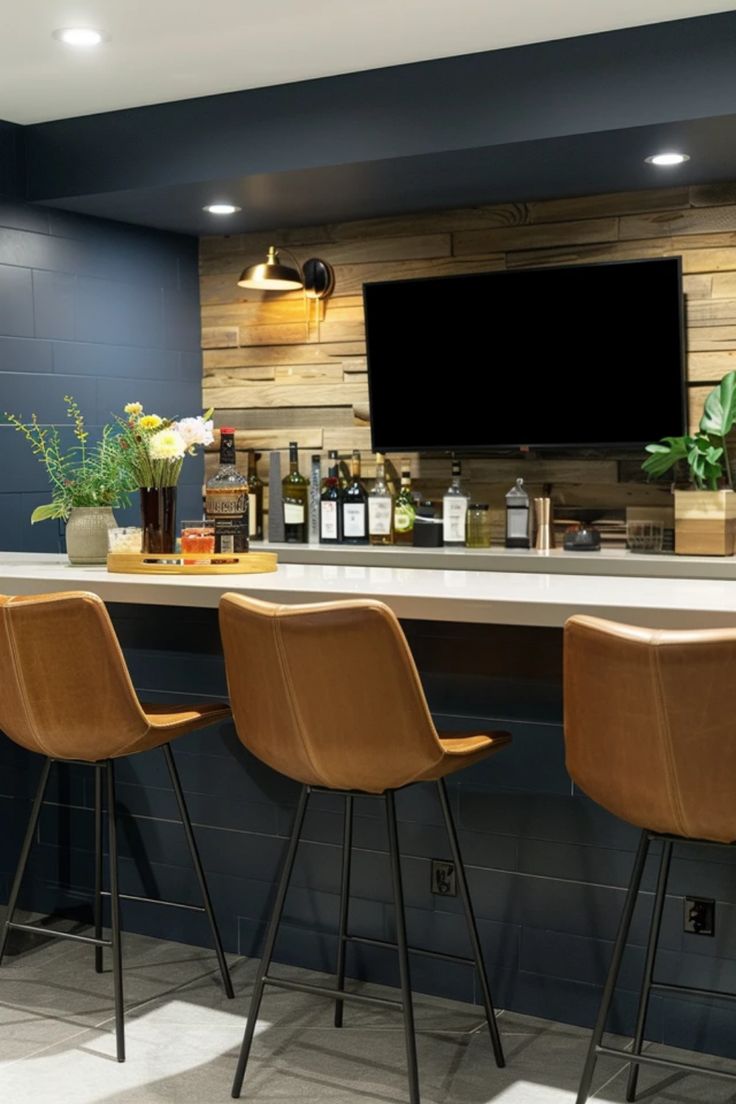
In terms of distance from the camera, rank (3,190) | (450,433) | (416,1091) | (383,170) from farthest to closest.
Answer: (450,433) < (3,190) < (383,170) < (416,1091)

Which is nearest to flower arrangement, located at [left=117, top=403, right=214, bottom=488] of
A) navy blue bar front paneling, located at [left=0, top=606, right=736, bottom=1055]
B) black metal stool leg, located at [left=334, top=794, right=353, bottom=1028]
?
navy blue bar front paneling, located at [left=0, top=606, right=736, bottom=1055]

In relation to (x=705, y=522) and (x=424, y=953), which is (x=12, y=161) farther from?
(x=424, y=953)

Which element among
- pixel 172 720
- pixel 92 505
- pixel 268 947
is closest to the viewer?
pixel 268 947

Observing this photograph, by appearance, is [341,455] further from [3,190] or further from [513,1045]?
[513,1045]

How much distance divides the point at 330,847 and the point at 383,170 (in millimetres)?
2354

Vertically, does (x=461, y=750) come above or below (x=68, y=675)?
below

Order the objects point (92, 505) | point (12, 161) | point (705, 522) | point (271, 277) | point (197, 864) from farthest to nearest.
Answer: point (271, 277) → point (12, 161) → point (705, 522) → point (92, 505) → point (197, 864)

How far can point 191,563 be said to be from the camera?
11.7 feet

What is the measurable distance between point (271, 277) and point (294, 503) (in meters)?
0.93

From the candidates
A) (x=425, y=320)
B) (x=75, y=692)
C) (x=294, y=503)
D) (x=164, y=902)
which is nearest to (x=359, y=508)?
(x=294, y=503)

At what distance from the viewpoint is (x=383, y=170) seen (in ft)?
15.3

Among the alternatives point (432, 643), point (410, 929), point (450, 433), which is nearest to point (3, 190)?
point (450, 433)

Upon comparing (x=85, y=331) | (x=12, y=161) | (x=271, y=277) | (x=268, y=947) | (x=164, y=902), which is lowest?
(x=164, y=902)

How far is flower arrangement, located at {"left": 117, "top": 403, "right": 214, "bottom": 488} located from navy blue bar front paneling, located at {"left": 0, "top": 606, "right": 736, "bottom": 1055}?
0.37m
